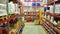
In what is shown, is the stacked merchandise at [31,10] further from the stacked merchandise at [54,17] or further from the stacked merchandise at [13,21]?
the stacked merchandise at [13,21]

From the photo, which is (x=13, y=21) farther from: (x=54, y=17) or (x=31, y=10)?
(x=31, y=10)

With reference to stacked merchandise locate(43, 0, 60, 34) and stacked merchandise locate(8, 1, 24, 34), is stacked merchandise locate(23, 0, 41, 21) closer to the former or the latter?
stacked merchandise locate(43, 0, 60, 34)

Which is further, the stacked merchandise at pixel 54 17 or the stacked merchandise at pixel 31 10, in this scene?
the stacked merchandise at pixel 31 10

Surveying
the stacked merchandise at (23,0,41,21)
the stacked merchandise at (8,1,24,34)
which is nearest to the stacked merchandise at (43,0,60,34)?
the stacked merchandise at (8,1,24,34)

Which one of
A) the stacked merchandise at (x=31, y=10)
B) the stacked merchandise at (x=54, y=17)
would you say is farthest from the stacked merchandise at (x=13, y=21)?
the stacked merchandise at (x=31, y=10)

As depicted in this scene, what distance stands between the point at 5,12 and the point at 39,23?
7683mm

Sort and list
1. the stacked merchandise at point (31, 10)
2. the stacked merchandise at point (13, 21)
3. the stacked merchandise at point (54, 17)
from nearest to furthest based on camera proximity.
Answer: the stacked merchandise at point (13, 21)
the stacked merchandise at point (54, 17)
the stacked merchandise at point (31, 10)

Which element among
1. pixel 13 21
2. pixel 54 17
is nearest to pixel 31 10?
pixel 13 21

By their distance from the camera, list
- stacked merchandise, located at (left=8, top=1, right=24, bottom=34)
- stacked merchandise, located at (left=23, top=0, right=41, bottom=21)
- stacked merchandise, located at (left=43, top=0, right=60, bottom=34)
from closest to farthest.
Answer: stacked merchandise, located at (left=8, top=1, right=24, bottom=34)
stacked merchandise, located at (left=43, top=0, right=60, bottom=34)
stacked merchandise, located at (left=23, top=0, right=41, bottom=21)

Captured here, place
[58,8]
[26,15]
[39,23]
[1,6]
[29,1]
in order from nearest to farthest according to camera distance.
Result: [1,6], [58,8], [39,23], [26,15], [29,1]

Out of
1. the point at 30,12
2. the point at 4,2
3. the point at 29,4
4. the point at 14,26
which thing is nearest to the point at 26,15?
the point at 30,12

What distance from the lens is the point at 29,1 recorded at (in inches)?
541

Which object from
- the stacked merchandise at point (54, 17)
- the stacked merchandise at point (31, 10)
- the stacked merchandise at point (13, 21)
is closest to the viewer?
the stacked merchandise at point (13, 21)

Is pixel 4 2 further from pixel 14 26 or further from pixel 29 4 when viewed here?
pixel 29 4
